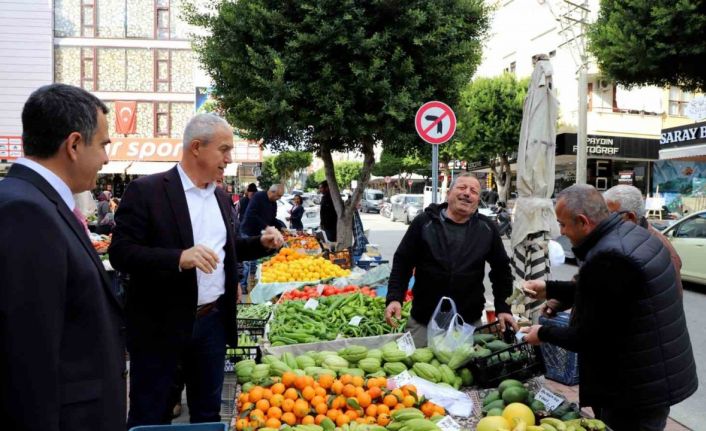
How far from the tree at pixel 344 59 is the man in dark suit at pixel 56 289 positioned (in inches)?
287

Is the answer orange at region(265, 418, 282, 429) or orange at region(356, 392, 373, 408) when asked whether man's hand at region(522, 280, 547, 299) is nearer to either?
orange at region(356, 392, 373, 408)

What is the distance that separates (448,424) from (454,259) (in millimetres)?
1397

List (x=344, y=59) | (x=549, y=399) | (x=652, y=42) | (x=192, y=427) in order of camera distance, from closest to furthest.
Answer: (x=192, y=427) < (x=549, y=399) < (x=344, y=59) < (x=652, y=42)

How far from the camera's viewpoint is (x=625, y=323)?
2600 mm

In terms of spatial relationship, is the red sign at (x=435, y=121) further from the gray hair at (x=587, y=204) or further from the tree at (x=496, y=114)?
the tree at (x=496, y=114)

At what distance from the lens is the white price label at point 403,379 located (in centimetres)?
330

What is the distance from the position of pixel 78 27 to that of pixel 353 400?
40635mm

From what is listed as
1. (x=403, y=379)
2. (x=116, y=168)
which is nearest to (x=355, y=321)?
(x=403, y=379)

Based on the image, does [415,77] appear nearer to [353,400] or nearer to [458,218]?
[458,218]

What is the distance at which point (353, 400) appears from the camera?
297 centimetres

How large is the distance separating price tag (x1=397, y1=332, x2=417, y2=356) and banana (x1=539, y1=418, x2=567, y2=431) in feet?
3.96

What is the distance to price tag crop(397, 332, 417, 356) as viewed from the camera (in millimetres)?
3799

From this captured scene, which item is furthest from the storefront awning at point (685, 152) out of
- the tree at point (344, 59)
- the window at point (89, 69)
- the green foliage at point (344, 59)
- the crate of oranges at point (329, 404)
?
the window at point (89, 69)

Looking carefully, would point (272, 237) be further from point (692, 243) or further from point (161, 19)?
point (161, 19)
